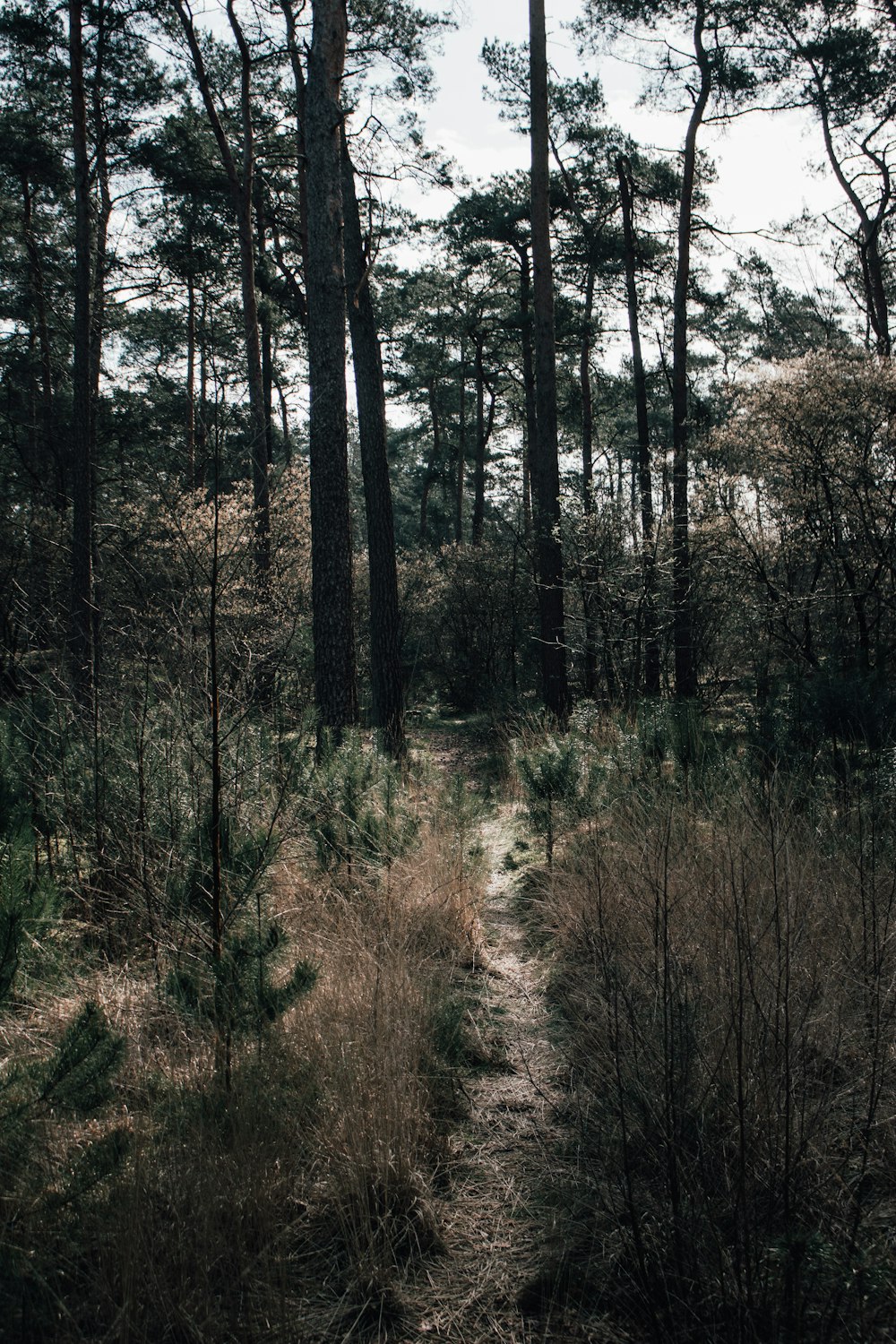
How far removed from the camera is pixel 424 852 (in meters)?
4.64

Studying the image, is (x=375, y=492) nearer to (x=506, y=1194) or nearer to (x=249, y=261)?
(x=249, y=261)

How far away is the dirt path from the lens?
1917 millimetres

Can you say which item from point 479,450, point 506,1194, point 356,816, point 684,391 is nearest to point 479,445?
point 479,450

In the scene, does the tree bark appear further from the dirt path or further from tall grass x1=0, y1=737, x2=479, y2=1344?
tall grass x1=0, y1=737, x2=479, y2=1344

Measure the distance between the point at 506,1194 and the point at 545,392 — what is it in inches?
376

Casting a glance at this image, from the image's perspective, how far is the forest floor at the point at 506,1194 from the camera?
191cm

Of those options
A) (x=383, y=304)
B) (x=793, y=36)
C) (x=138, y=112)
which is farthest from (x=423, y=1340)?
(x=383, y=304)

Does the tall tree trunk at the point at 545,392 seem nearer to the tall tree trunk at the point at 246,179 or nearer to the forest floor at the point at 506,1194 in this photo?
the tall tree trunk at the point at 246,179

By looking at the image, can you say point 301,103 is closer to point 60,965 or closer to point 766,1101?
point 60,965

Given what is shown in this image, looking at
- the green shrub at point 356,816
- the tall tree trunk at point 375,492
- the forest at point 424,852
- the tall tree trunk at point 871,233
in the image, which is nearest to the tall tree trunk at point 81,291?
the forest at point 424,852

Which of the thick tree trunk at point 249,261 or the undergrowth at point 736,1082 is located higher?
the thick tree trunk at point 249,261

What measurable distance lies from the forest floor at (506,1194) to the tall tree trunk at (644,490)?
6.71 m

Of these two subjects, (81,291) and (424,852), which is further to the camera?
(81,291)

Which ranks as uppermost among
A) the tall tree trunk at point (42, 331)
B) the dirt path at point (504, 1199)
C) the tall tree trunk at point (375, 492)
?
the tall tree trunk at point (42, 331)
